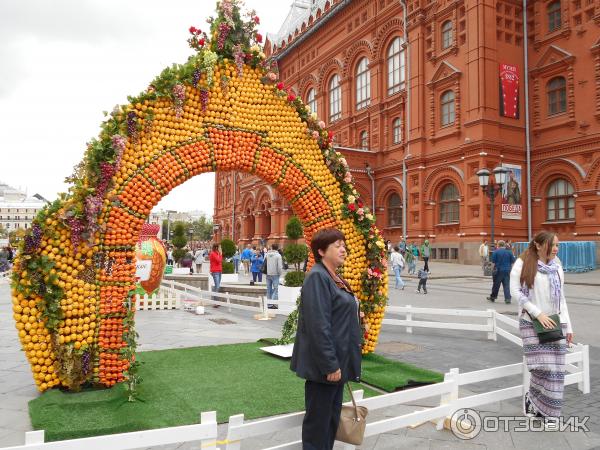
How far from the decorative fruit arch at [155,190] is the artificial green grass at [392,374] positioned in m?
0.46

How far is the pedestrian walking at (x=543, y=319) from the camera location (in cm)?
495

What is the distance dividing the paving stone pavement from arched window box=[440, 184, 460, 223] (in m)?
17.6

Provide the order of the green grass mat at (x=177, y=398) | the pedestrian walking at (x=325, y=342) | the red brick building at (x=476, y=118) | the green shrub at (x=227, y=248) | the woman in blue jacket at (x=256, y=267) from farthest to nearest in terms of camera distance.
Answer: the green shrub at (x=227, y=248)
the red brick building at (x=476, y=118)
the woman in blue jacket at (x=256, y=267)
the green grass mat at (x=177, y=398)
the pedestrian walking at (x=325, y=342)

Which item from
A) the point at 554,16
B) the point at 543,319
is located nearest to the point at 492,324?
the point at 543,319

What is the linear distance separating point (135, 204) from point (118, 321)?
57.2 inches

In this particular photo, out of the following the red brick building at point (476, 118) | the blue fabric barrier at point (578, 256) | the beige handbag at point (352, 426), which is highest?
the red brick building at point (476, 118)

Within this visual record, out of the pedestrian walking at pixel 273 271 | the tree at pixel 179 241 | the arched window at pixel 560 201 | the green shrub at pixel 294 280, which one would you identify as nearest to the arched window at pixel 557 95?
the arched window at pixel 560 201

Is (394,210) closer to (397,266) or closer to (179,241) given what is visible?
(179,241)

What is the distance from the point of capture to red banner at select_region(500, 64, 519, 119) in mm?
26156

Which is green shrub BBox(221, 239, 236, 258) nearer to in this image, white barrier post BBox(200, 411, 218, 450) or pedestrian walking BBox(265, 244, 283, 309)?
pedestrian walking BBox(265, 244, 283, 309)

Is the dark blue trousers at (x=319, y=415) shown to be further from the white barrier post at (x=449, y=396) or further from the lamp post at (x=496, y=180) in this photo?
the lamp post at (x=496, y=180)

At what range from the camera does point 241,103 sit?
714 cm

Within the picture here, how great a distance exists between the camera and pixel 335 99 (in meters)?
38.5

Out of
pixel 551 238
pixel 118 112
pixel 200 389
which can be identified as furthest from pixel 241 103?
pixel 551 238
